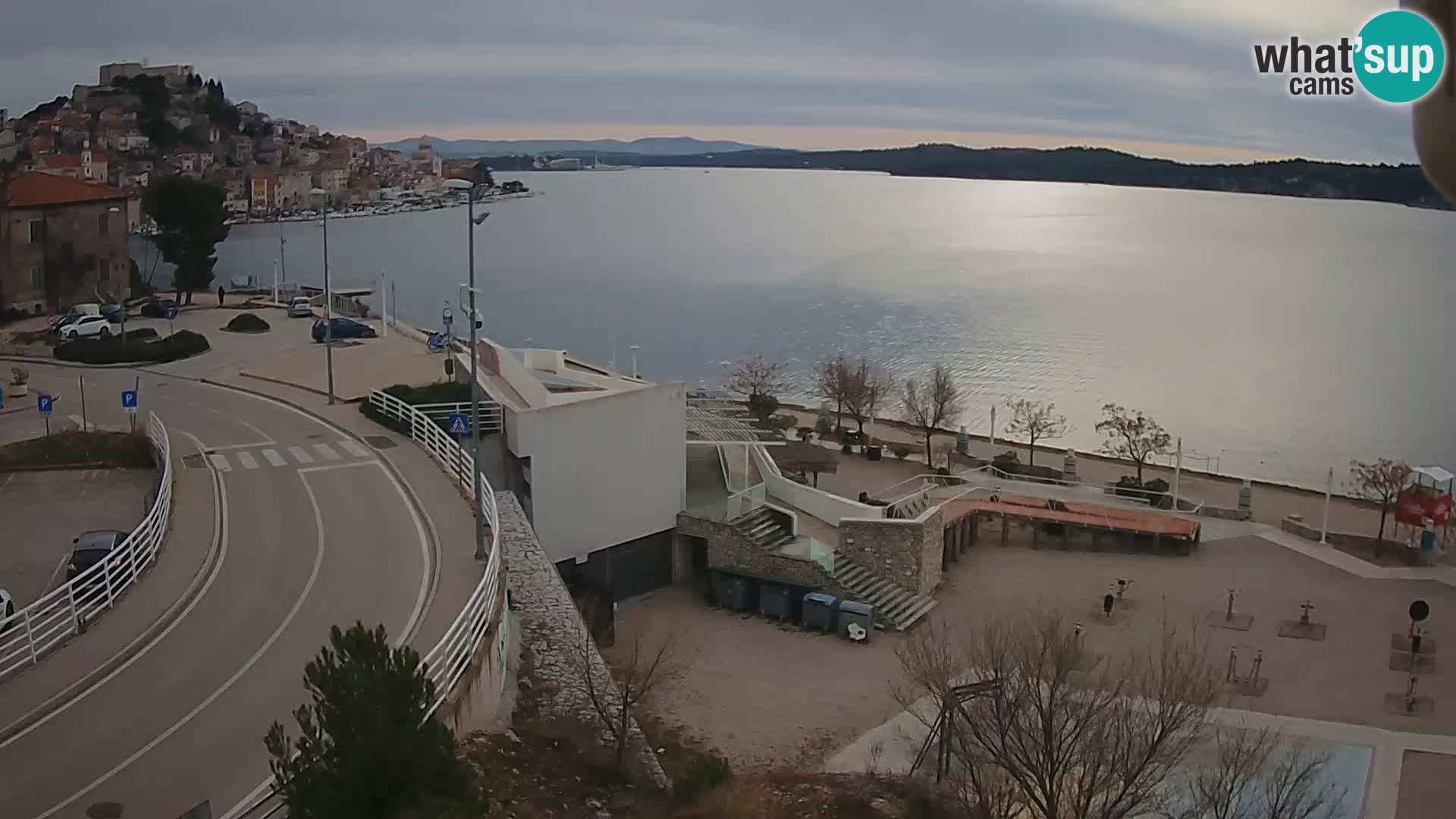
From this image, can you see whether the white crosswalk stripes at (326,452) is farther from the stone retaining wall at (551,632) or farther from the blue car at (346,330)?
the blue car at (346,330)

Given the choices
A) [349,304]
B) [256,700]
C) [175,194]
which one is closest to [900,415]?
[349,304]

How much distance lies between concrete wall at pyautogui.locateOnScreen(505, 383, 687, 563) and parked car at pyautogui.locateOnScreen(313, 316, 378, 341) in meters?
18.0

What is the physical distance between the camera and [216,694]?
43.2 ft

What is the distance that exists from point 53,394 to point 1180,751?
29992 millimetres

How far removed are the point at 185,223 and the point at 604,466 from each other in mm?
35294

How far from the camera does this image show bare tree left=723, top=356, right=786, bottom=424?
44.0m

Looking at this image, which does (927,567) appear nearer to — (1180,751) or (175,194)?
(1180,751)

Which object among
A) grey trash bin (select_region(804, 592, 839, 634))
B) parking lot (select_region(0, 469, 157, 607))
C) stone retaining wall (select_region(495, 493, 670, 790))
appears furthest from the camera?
grey trash bin (select_region(804, 592, 839, 634))

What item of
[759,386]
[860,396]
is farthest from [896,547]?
[759,386]

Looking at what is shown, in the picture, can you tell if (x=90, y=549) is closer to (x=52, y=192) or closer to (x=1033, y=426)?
(x=1033, y=426)

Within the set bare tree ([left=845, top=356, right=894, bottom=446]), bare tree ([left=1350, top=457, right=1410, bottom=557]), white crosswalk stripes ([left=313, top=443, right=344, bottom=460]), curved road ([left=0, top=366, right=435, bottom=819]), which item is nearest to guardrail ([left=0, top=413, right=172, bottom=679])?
curved road ([left=0, top=366, right=435, bottom=819])

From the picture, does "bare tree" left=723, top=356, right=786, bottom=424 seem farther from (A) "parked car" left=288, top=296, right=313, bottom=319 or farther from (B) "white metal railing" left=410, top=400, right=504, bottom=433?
(A) "parked car" left=288, top=296, right=313, bottom=319

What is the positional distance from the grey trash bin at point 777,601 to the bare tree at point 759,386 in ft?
51.7

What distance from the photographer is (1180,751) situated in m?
13.6
